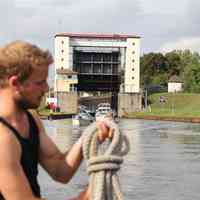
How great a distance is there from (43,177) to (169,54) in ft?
434

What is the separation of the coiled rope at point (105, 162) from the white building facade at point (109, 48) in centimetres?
9562

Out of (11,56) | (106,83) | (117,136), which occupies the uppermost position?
(11,56)

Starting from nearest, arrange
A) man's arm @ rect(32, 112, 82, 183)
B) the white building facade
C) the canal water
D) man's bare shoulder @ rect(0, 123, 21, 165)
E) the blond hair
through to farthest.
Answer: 1. man's bare shoulder @ rect(0, 123, 21, 165)
2. the blond hair
3. man's arm @ rect(32, 112, 82, 183)
4. the canal water
5. the white building facade

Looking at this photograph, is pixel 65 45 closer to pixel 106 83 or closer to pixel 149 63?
pixel 106 83

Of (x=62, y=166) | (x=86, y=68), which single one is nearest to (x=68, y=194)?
(x=62, y=166)

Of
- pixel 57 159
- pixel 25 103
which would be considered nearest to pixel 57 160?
pixel 57 159

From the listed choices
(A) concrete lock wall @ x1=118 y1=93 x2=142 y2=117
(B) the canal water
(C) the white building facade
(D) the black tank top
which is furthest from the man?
(A) concrete lock wall @ x1=118 y1=93 x2=142 y2=117

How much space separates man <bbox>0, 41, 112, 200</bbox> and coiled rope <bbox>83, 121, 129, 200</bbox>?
1.8 inches

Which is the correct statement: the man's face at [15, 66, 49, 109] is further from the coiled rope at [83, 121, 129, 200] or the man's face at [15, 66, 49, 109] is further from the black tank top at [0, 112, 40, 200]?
the coiled rope at [83, 121, 129, 200]

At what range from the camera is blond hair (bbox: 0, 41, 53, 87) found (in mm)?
2760

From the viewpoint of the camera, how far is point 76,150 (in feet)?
10.0

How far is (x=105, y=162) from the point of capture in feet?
9.43

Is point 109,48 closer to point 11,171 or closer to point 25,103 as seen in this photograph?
point 25,103

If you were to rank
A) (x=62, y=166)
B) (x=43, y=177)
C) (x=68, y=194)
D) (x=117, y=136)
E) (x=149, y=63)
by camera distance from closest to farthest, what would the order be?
(x=117, y=136)
(x=62, y=166)
(x=68, y=194)
(x=43, y=177)
(x=149, y=63)
